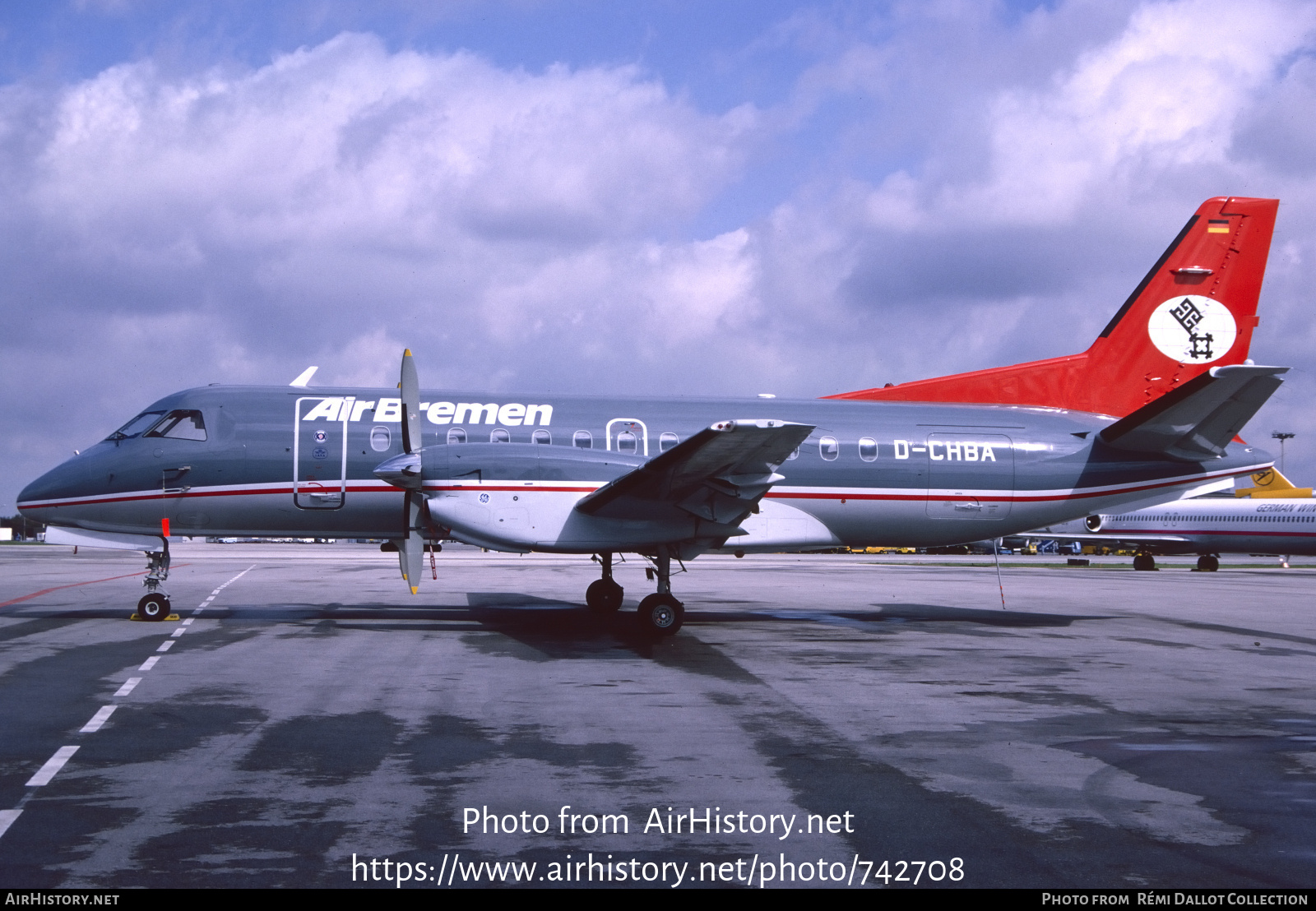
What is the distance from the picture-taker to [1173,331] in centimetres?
1973

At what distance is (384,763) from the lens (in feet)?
24.1

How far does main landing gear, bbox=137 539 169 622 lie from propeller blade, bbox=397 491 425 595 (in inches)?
168

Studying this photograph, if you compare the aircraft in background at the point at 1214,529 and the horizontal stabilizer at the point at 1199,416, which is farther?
the aircraft in background at the point at 1214,529

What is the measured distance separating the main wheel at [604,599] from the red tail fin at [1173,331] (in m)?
5.66

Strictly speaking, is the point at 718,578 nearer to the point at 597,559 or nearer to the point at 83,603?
the point at 597,559

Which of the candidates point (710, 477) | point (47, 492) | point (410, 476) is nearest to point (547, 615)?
point (410, 476)

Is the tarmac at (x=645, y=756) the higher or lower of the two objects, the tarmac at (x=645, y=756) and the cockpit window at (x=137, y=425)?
the lower

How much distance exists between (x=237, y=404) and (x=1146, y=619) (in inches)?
669

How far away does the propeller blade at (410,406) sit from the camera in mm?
15891

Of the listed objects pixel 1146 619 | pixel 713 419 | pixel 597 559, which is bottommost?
pixel 1146 619

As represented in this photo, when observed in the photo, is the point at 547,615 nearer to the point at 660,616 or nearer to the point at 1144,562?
the point at 660,616

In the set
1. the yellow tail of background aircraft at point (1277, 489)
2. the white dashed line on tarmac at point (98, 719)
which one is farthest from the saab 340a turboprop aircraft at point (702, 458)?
the yellow tail of background aircraft at point (1277, 489)

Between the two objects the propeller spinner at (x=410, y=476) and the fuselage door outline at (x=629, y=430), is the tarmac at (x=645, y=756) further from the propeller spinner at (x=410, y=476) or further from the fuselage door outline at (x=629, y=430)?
the fuselage door outline at (x=629, y=430)

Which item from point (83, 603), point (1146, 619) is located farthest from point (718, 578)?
point (83, 603)
